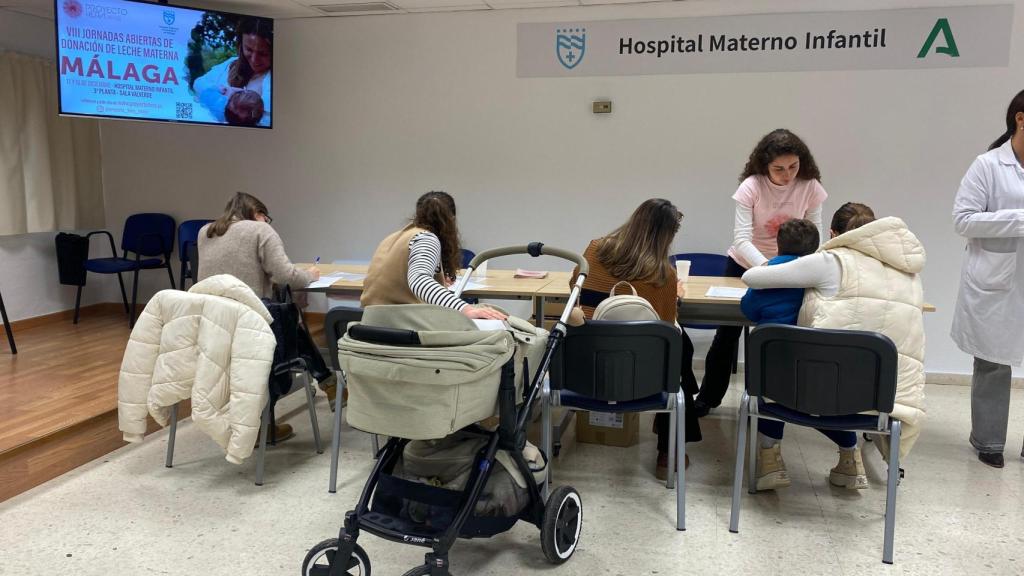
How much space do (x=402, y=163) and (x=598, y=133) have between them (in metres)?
1.56

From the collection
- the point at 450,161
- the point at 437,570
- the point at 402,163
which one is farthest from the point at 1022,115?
the point at 402,163

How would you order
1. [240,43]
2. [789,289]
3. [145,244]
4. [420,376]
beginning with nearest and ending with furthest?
[420,376], [789,289], [240,43], [145,244]

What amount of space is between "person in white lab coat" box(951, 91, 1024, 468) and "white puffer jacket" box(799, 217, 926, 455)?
88cm

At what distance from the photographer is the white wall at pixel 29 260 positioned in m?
5.37

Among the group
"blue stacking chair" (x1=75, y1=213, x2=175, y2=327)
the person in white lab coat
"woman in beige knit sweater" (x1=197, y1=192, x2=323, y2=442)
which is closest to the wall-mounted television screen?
"blue stacking chair" (x1=75, y1=213, x2=175, y2=327)

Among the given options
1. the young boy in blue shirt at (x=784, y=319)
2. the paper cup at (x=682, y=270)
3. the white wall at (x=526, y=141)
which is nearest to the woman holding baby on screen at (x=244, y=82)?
the white wall at (x=526, y=141)

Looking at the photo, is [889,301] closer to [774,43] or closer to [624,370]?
[624,370]

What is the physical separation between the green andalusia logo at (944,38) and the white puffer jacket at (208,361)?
4.37 metres

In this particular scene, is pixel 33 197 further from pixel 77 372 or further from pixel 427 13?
pixel 427 13

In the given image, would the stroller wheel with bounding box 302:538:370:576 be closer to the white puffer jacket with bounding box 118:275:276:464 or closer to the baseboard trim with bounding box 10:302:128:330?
the white puffer jacket with bounding box 118:275:276:464

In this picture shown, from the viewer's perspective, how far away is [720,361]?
12.3ft

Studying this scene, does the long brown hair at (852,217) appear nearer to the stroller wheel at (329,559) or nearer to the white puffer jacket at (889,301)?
the white puffer jacket at (889,301)

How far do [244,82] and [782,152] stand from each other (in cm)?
385

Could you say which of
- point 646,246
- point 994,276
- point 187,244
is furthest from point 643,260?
point 187,244
